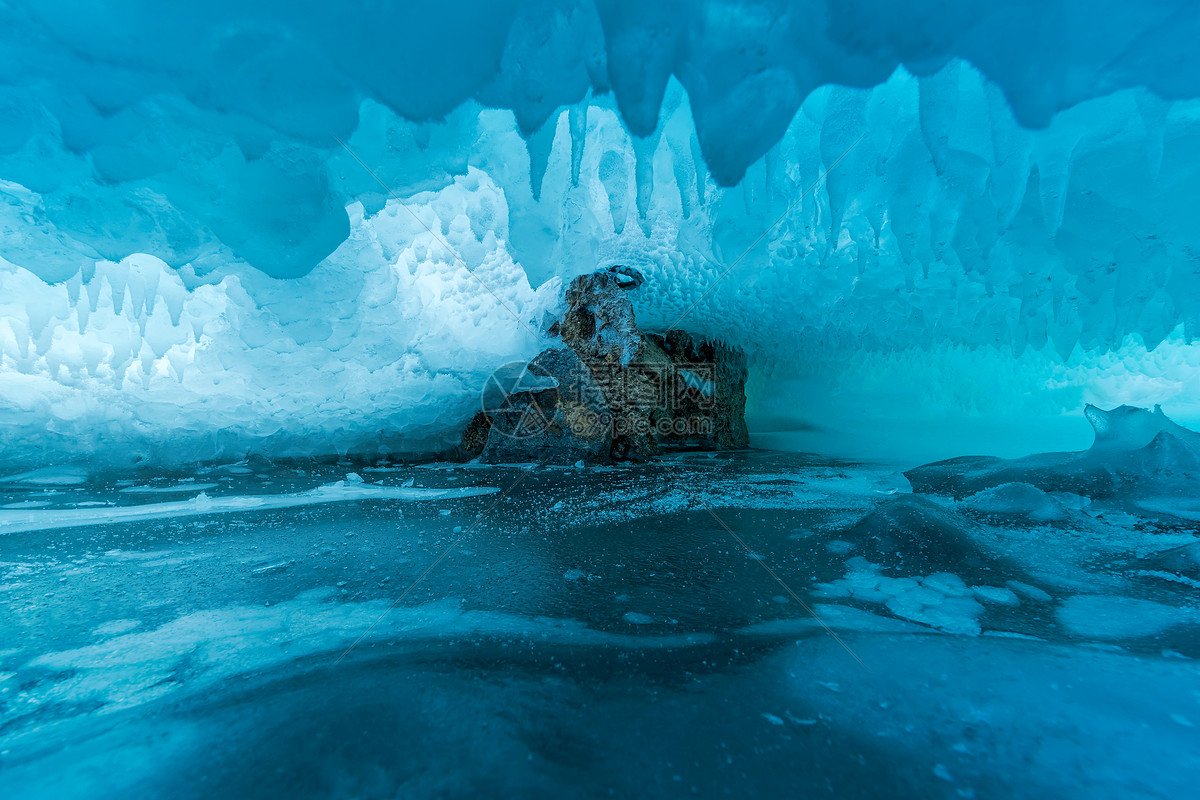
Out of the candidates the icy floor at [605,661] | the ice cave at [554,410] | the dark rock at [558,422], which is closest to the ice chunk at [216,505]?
the ice cave at [554,410]

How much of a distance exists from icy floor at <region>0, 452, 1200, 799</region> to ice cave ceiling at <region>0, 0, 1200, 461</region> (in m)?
2.47

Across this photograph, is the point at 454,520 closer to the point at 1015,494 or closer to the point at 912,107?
the point at 1015,494

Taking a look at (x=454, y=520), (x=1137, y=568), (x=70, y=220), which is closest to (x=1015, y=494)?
(x=1137, y=568)

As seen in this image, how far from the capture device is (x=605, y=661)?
45.8 inches

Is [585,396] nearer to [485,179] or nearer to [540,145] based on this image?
[485,179]

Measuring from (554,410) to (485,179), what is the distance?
9.89 feet

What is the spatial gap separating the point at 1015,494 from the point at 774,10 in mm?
3312

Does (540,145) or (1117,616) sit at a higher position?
(540,145)

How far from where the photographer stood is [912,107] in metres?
3.29

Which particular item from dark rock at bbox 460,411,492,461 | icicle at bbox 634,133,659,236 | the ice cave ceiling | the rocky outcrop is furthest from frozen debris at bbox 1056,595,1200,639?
dark rock at bbox 460,411,492,461

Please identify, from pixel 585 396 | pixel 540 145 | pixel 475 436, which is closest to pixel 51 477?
pixel 475 436

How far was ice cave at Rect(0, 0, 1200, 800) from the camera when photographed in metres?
0.93

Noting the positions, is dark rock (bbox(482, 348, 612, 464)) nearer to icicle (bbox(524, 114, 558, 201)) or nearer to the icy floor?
icicle (bbox(524, 114, 558, 201))

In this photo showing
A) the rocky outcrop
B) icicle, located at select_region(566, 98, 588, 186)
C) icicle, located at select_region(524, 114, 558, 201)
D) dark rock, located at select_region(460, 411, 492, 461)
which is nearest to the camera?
icicle, located at select_region(524, 114, 558, 201)
